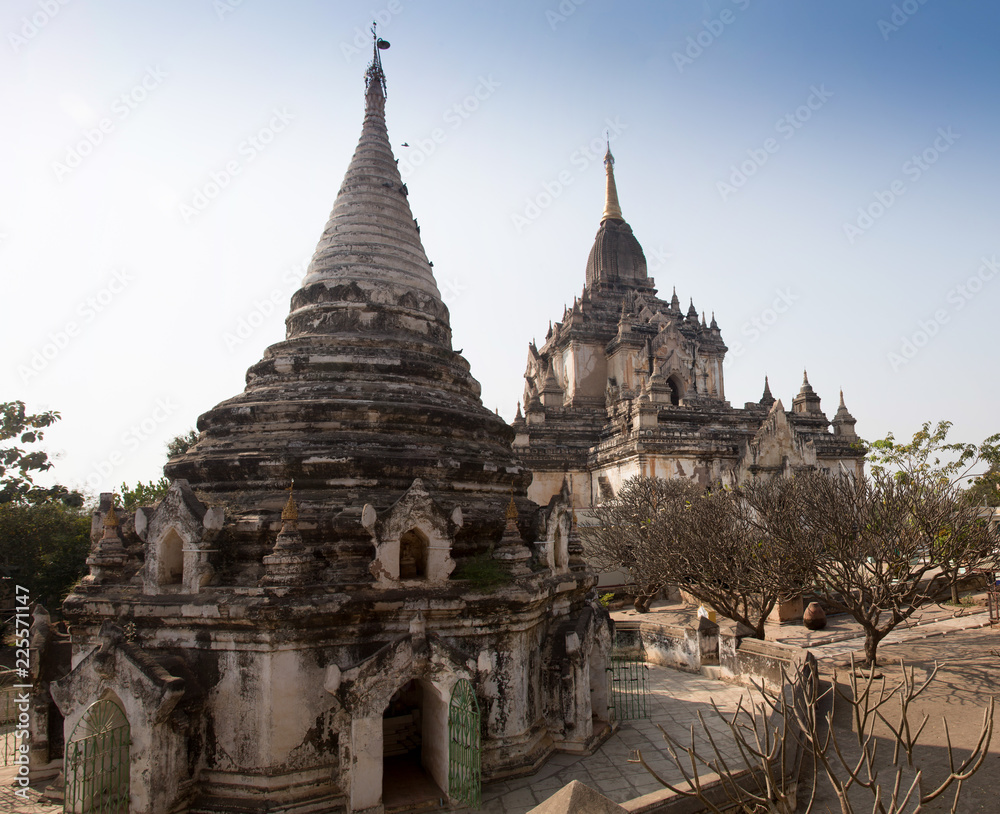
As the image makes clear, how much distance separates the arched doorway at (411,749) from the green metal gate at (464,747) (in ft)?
1.03

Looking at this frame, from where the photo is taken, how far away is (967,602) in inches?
998

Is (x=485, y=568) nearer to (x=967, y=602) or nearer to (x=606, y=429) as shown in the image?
(x=967, y=602)

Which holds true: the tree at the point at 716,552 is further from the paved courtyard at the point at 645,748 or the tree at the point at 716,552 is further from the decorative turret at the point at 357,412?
the decorative turret at the point at 357,412

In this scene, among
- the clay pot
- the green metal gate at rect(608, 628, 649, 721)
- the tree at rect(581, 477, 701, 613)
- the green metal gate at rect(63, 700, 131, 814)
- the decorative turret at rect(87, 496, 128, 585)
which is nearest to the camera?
the green metal gate at rect(63, 700, 131, 814)

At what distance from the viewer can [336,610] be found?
9297mm

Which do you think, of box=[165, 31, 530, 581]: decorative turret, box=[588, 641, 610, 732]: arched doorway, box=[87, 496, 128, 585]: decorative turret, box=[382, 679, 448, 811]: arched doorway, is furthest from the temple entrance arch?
box=[87, 496, 128, 585]: decorative turret

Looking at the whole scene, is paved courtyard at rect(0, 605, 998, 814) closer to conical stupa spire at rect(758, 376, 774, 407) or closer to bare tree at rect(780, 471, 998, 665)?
bare tree at rect(780, 471, 998, 665)

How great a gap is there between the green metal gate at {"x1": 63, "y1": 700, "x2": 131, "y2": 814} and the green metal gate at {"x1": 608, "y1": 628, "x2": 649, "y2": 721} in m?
7.73

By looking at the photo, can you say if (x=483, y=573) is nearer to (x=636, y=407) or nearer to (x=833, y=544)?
(x=833, y=544)

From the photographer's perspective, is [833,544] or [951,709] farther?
[833,544]

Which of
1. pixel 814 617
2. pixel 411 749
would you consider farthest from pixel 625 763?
pixel 814 617

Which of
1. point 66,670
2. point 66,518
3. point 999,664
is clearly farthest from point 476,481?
point 66,518

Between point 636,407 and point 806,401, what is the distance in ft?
43.5

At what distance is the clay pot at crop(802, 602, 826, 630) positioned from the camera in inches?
806
